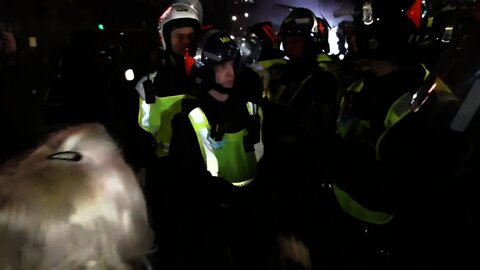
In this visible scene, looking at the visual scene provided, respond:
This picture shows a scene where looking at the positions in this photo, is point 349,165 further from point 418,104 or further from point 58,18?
point 58,18

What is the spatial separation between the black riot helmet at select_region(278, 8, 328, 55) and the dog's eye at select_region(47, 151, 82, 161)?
3210 millimetres

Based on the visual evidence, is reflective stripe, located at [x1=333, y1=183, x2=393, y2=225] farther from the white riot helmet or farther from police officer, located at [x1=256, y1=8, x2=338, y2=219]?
the white riot helmet

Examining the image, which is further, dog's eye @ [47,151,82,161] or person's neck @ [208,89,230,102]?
person's neck @ [208,89,230,102]

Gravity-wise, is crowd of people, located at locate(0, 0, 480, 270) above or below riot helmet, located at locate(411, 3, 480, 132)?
below

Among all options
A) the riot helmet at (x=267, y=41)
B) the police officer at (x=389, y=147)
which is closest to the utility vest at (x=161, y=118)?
the police officer at (x=389, y=147)

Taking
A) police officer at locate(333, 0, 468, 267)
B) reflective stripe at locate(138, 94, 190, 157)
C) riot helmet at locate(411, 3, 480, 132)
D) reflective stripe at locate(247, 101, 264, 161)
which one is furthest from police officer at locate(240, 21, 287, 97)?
riot helmet at locate(411, 3, 480, 132)

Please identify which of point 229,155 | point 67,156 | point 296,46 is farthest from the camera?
point 296,46

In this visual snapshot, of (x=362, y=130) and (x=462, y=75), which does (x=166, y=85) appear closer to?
(x=362, y=130)

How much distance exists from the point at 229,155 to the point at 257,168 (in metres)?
0.26

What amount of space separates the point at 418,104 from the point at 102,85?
12.7ft

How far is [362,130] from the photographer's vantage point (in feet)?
8.09

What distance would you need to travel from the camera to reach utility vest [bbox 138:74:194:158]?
3.36 metres

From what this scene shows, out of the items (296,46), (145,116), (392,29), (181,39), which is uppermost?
(392,29)

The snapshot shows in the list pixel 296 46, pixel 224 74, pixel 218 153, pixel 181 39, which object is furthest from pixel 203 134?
pixel 296 46
